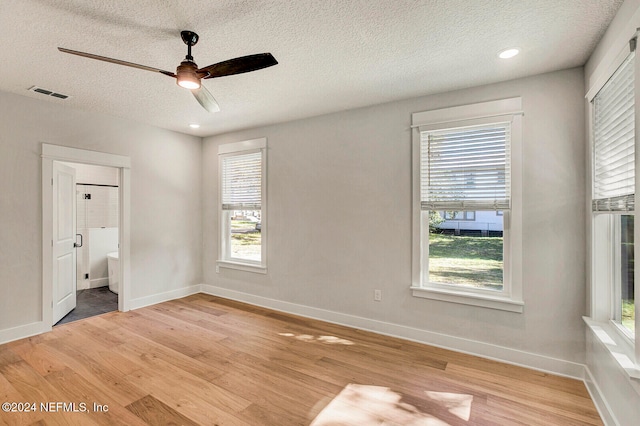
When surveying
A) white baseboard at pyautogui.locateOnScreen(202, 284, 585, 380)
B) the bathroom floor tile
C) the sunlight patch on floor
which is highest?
white baseboard at pyautogui.locateOnScreen(202, 284, 585, 380)

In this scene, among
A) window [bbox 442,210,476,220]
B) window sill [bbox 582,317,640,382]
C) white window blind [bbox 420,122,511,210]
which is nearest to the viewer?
window sill [bbox 582,317,640,382]

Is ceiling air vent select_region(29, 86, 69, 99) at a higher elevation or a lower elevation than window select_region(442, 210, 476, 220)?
higher

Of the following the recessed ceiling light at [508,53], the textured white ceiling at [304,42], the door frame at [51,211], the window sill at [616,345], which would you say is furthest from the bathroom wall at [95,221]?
the window sill at [616,345]

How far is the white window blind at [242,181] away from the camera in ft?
15.9

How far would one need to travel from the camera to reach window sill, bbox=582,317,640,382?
1662 millimetres

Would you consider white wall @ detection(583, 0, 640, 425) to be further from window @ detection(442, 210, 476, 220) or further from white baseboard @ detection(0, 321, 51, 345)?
white baseboard @ detection(0, 321, 51, 345)

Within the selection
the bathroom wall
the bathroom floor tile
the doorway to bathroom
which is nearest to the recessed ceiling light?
the bathroom floor tile

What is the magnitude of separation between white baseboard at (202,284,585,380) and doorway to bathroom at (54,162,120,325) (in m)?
2.99

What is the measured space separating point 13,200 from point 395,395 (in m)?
4.32

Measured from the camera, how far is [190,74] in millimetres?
2115

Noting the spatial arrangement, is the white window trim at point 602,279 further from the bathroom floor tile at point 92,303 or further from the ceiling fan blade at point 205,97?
the bathroom floor tile at point 92,303

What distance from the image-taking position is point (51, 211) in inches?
146

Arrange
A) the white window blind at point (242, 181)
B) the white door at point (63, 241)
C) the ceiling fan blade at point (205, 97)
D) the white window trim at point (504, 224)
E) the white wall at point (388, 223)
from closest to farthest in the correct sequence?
the ceiling fan blade at point (205, 97), the white wall at point (388, 223), the white window trim at point (504, 224), the white door at point (63, 241), the white window blind at point (242, 181)

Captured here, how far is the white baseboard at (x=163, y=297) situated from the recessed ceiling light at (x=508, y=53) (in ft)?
17.0
